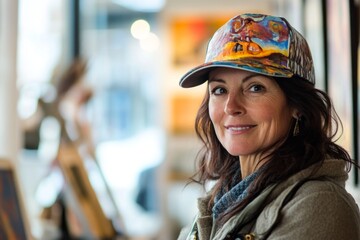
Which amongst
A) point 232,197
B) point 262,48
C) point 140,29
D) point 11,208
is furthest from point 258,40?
point 140,29

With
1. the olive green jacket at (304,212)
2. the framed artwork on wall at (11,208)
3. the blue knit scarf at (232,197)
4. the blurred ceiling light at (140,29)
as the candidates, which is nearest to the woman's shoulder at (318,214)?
the olive green jacket at (304,212)

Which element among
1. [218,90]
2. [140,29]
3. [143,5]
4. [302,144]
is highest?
[143,5]

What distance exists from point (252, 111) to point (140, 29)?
6.22 meters

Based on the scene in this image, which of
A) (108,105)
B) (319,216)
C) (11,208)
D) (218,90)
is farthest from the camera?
(108,105)

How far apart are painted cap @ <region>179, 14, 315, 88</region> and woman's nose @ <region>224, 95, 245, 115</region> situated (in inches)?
3.3

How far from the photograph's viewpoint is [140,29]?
7656mm

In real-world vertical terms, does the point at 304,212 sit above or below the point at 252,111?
below

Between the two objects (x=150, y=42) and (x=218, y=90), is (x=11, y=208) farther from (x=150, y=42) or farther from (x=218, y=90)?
(x=150, y=42)

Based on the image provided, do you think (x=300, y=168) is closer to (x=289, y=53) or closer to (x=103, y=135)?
(x=289, y=53)

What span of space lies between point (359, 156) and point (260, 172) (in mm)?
898

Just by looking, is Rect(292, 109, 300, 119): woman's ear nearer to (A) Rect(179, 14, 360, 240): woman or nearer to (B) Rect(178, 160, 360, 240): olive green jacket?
(A) Rect(179, 14, 360, 240): woman

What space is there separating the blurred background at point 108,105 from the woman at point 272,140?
1.47 meters

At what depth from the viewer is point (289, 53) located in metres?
1.46

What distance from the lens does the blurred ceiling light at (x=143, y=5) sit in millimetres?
7449
